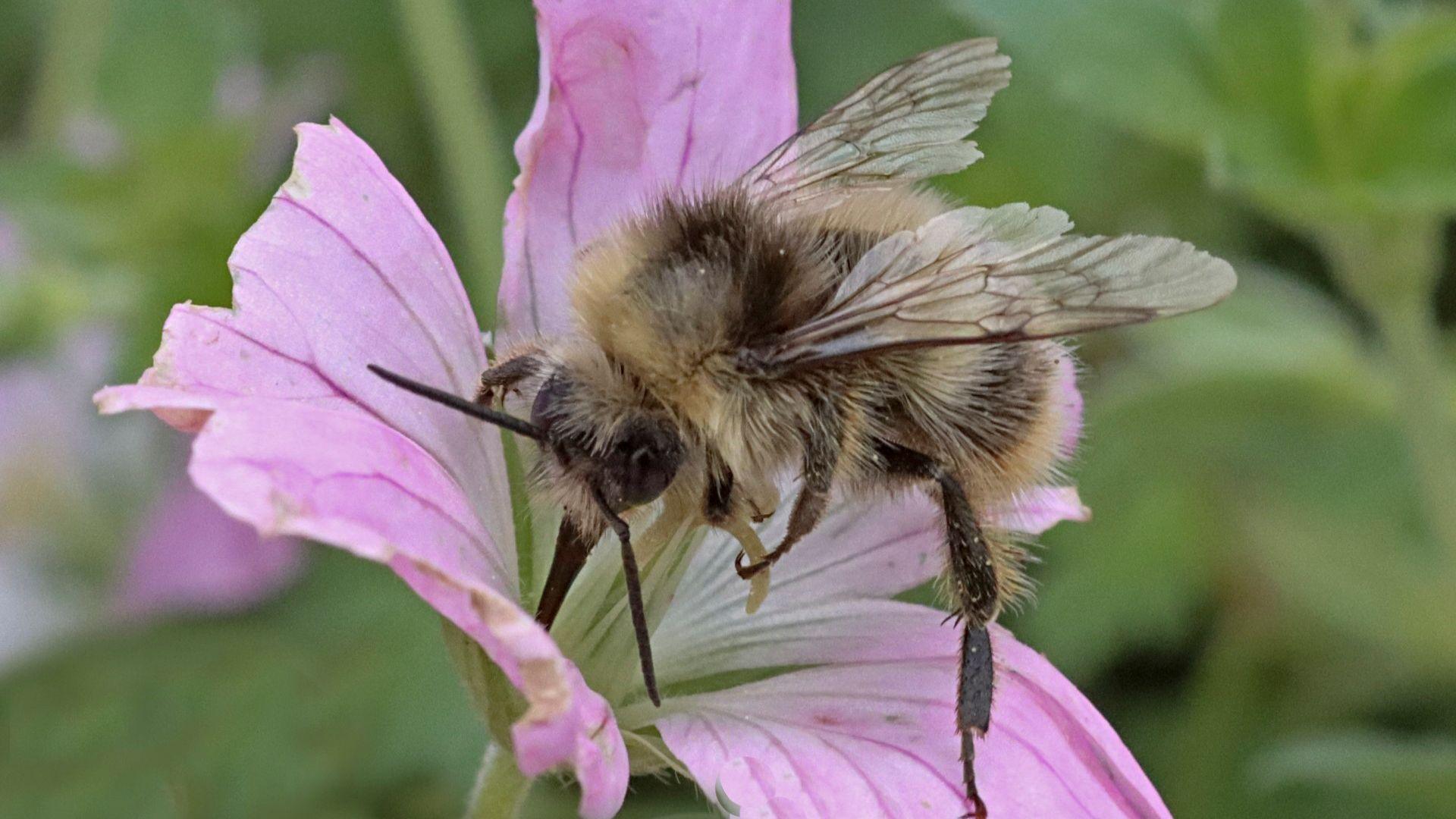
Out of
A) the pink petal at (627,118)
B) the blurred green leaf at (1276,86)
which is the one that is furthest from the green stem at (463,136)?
the pink petal at (627,118)

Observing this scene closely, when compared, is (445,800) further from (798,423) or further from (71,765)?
(798,423)

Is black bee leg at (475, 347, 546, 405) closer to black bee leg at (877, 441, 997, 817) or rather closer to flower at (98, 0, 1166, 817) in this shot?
flower at (98, 0, 1166, 817)

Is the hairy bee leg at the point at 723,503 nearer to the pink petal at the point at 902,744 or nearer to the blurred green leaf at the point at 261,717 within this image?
the pink petal at the point at 902,744

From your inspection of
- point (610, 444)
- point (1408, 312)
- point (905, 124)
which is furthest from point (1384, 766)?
point (610, 444)

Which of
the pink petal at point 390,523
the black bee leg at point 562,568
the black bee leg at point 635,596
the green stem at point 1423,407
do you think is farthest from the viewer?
the green stem at point 1423,407

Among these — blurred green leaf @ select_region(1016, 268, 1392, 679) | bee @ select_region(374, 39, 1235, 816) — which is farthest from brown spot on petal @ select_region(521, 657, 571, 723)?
blurred green leaf @ select_region(1016, 268, 1392, 679)
